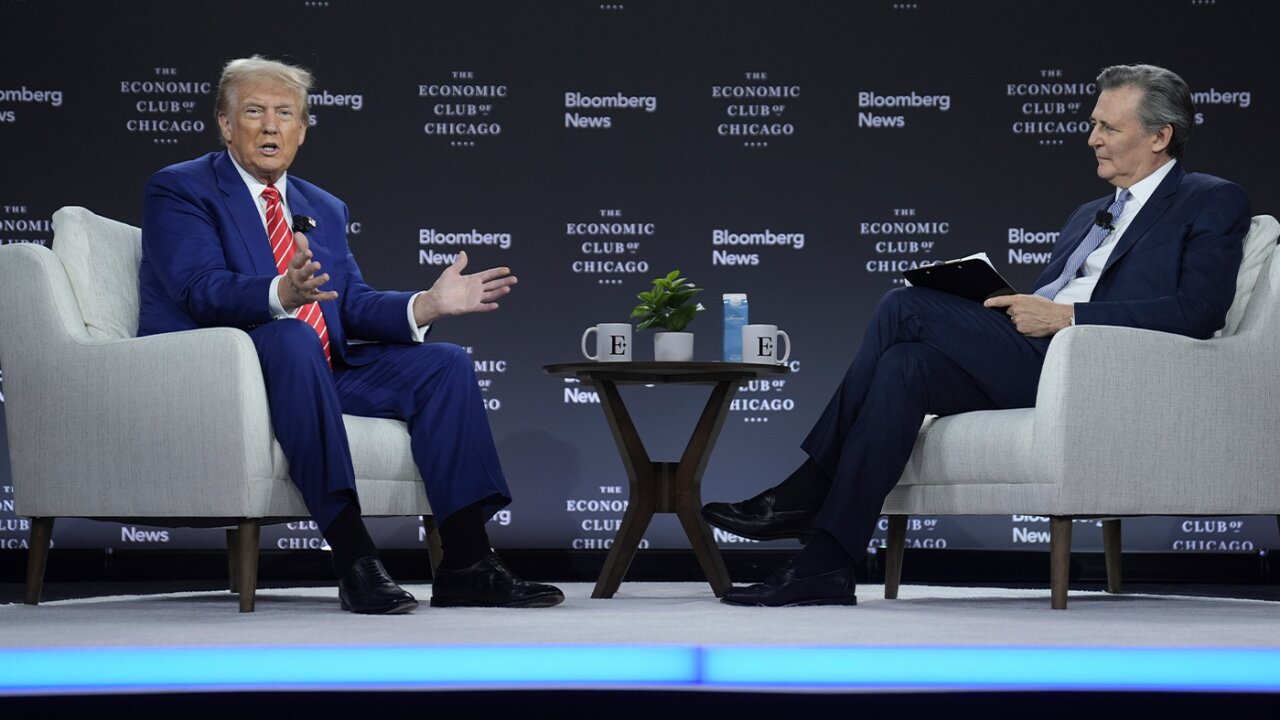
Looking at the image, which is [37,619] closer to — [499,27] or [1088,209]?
[1088,209]

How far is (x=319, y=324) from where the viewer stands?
324 centimetres

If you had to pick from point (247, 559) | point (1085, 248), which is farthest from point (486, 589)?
point (1085, 248)

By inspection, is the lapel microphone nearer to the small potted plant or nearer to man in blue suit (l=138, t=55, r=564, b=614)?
man in blue suit (l=138, t=55, r=564, b=614)

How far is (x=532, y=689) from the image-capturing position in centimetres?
183

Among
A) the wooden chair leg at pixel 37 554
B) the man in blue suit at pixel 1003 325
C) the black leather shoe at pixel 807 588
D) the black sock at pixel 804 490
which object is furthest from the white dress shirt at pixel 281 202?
the black leather shoe at pixel 807 588

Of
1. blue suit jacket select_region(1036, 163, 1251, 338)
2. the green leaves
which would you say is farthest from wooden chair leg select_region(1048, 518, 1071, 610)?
the green leaves

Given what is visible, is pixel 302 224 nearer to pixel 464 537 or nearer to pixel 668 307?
pixel 464 537

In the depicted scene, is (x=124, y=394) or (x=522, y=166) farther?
(x=522, y=166)

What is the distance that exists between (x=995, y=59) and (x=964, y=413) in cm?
264

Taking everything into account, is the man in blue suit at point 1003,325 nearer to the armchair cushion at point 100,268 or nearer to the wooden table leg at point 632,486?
the wooden table leg at point 632,486

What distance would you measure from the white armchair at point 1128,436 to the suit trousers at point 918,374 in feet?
0.38

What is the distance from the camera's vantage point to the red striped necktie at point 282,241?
10.5 feet

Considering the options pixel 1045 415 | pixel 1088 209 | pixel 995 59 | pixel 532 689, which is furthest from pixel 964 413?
pixel 995 59

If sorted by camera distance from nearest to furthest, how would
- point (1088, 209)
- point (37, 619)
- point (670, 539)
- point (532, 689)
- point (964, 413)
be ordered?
point (532, 689)
point (37, 619)
point (964, 413)
point (1088, 209)
point (670, 539)
